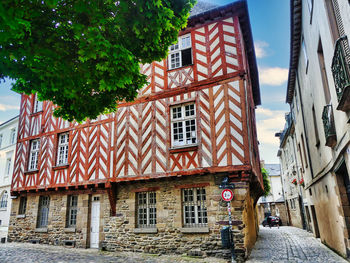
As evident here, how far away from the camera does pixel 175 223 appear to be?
806 cm

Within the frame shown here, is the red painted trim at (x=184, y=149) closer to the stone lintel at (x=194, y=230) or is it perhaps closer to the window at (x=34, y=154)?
the stone lintel at (x=194, y=230)

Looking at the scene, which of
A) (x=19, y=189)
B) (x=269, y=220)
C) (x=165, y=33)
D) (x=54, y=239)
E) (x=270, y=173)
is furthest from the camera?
(x=270, y=173)

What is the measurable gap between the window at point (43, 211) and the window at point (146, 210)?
488 centimetres

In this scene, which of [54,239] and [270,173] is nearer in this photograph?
[54,239]

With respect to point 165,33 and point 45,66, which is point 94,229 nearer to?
point 45,66

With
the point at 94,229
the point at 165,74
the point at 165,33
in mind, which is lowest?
the point at 94,229

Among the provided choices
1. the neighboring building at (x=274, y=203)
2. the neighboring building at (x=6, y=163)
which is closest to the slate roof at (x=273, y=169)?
the neighboring building at (x=274, y=203)

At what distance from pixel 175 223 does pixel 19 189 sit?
314 inches

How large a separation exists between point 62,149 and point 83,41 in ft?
25.9

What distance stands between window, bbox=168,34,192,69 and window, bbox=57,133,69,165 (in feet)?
18.5

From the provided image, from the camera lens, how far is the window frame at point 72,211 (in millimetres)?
10391

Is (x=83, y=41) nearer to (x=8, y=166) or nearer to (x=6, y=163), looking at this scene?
(x=8, y=166)

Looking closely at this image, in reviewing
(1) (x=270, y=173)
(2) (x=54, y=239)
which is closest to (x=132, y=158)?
(2) (x=54, y=239)

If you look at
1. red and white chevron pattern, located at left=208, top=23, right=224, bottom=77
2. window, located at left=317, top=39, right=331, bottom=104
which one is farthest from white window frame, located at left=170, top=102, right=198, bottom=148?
window, located at left=317, top=39, right=331, bottom=104
